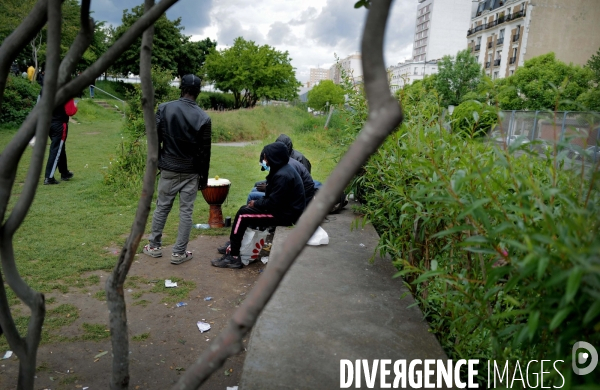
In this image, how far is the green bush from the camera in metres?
17.7

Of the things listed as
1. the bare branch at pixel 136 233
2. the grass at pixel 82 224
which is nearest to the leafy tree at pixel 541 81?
the grass at pixel 82 224

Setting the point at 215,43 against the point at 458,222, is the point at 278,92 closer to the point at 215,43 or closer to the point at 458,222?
the point at 215,43

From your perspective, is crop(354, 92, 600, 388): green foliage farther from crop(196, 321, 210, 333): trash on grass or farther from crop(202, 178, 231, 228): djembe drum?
crop(202, 178, 231, 228): djembe drum

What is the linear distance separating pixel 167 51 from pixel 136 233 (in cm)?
4480

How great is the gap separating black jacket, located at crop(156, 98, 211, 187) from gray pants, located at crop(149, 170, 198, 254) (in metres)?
0.11

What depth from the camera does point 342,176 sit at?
45.3 inches

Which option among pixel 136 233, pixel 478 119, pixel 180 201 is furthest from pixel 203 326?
pixel 478 119

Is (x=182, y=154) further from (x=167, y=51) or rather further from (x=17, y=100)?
(x=167, y=51)

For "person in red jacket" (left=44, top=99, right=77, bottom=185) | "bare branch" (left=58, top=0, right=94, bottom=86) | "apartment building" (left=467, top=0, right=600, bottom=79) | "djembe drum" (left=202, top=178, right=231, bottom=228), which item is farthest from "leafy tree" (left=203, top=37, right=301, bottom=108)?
"bare branch" (left=58, top=0, right=94, bottom=86)

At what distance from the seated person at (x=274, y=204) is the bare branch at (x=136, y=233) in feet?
9.92

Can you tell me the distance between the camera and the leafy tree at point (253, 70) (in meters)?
44.5

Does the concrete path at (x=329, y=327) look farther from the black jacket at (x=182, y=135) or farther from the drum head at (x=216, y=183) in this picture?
the drum head at (x=216, y=183)

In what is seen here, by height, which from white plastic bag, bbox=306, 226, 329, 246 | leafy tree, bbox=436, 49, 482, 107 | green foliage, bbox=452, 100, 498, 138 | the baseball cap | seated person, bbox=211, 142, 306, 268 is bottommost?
white plastic bag, bbox=306, 226, 329, 246

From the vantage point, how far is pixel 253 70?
44688mm
